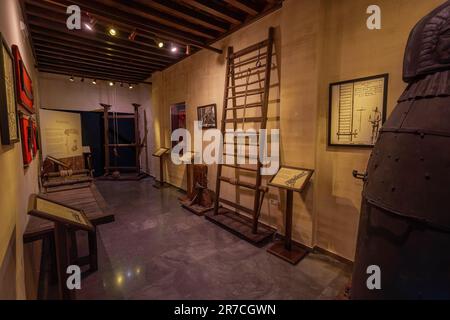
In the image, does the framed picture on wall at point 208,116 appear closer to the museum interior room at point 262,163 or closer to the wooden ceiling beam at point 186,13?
the museum interior room at point 262,163

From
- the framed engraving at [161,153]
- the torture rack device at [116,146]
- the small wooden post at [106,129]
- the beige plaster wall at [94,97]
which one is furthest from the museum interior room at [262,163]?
the torture rack device at [116,146]

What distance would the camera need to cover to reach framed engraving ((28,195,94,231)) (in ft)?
3.59

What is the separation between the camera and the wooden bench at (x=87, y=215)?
5.24ft

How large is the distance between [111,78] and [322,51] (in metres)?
6.03

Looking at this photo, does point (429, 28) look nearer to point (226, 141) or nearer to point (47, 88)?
point (226, 141)

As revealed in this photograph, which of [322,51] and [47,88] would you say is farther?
[47,88]

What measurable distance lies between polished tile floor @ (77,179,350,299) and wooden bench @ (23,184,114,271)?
218mm

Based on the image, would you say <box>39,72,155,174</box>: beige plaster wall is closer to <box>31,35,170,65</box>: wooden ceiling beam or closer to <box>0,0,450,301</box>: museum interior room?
<box>0,0,450,301</box>: museum interior room

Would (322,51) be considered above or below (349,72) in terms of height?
above

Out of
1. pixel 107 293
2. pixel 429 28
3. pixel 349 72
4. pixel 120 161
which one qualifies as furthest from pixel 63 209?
pixel 120 161

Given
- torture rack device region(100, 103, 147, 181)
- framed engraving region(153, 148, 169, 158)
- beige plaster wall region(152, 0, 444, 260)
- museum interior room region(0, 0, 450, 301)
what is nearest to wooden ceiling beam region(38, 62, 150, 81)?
museum interior room region(0, 0, 450, 301)

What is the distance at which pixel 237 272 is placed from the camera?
2.08 meters
